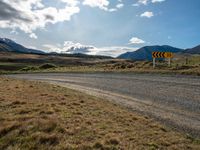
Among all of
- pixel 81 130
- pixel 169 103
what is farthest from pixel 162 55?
pixel 81 130

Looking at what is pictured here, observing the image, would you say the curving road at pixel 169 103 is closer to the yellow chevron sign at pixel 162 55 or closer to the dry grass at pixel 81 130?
the dry grass at pixel 81 130

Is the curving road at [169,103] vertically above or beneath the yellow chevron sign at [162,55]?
beneath

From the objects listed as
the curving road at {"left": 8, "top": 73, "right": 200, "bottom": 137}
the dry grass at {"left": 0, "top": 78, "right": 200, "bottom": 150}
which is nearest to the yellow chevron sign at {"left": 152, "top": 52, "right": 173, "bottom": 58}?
the curving road at {"left": 8, "top": 73, "right": 200, "bottom": 137}

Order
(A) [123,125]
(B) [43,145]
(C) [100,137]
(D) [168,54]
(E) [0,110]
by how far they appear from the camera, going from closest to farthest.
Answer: (B) [43,145] < (C) [100,137] < (A) [123,125] < (E) [0,110] < (D) [168,54]

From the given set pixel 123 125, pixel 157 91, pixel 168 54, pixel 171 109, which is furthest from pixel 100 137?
pixel 168 54

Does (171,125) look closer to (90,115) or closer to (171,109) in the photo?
(171,109)

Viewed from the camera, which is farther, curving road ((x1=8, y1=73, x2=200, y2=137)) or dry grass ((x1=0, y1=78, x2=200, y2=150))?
curving road ((x1=8, y1=73, x2=200, y2=137))

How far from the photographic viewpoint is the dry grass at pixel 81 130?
17.2 ft

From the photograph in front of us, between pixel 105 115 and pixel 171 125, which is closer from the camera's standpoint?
pixel 171 125

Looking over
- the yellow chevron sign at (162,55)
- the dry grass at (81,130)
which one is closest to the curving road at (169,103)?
the dry grass at (81,130)

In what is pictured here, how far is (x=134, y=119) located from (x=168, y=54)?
18.3 metres

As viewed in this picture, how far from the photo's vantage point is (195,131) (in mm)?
6090

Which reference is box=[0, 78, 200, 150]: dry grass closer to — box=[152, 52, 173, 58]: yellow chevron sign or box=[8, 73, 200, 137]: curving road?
box=[8, 73, 200, 137]: curving road

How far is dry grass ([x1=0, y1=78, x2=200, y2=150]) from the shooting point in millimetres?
5250
